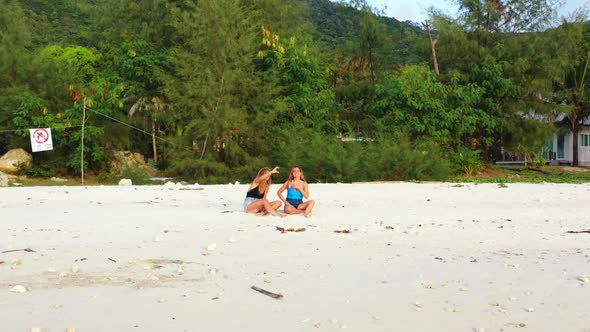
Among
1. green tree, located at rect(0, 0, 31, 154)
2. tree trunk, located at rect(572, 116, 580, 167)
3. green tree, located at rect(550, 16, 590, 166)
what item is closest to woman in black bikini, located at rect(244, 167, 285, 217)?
green tree, located at rect(0, 0, 31, 154)

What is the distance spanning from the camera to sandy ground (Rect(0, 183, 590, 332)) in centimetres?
358

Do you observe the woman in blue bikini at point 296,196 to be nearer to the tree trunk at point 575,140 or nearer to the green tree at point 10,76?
the green tree at point 10,76

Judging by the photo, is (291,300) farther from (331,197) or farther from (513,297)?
(331,197)

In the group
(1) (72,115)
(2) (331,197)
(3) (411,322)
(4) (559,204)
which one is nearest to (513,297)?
(3) (411,322)

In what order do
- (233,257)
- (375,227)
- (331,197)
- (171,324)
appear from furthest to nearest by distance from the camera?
(331,197) < (375,227) < (233,257) < (171,324)

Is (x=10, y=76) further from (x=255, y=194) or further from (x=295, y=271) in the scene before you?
(x=295, y=271)

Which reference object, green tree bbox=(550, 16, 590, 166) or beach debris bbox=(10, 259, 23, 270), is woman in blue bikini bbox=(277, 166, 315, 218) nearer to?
beach debris bbox=(10, 259, 23, 270)

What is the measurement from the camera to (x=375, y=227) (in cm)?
757

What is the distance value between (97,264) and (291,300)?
195cm

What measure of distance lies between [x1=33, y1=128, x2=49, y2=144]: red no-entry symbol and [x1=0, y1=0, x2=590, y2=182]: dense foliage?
1.75 m

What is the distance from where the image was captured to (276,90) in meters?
24.4

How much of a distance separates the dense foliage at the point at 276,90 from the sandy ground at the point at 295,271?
12979mm

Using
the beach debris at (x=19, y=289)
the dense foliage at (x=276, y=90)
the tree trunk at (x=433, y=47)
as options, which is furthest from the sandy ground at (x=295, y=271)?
the tree trunk at (x=433, y=47)

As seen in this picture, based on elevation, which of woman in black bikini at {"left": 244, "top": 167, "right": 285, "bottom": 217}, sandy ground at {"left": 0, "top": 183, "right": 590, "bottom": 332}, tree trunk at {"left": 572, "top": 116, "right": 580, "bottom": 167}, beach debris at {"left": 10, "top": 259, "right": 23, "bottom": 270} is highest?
A: tree trunk at {"left": 572, "top": 116, "right": 580, "bottom": 167}
